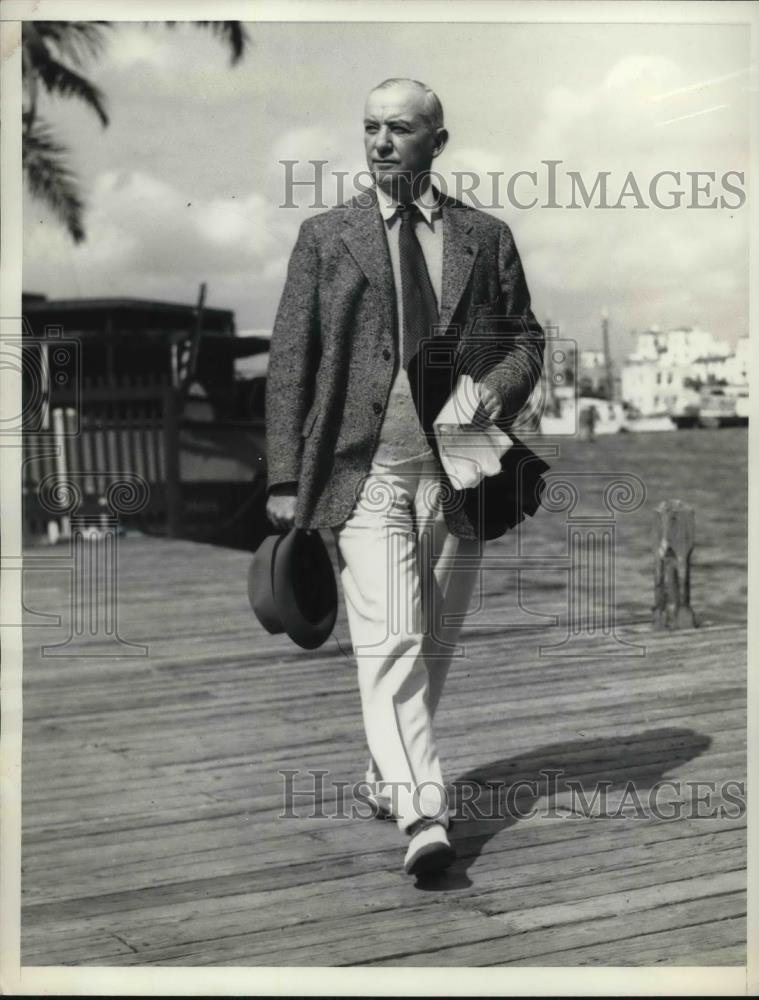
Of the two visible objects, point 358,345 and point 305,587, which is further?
point 305,587

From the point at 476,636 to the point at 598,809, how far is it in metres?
2.51

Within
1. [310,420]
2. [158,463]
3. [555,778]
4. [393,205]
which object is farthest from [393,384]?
[158,463]

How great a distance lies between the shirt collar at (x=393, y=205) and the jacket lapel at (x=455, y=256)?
0.13ft

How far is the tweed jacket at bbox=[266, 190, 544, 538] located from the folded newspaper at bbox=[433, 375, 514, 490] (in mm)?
29

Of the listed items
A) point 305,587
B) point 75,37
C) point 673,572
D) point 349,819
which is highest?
point 75,37

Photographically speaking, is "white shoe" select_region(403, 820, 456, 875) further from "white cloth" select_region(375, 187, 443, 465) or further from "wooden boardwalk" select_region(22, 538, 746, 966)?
"white cloth" select_region(375, 187, 443, 465)

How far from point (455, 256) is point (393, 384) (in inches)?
14.5

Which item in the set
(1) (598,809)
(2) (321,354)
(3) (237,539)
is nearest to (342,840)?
(1) (598,809)

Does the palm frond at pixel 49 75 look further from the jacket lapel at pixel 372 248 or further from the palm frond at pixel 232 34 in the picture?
the jacket lapel at pixel 372 248

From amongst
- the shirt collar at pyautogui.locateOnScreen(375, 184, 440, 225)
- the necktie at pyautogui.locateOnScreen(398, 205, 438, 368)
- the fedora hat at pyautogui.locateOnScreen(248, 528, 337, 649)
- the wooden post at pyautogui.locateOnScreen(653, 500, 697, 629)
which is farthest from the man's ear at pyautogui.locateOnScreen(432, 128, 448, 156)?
the wooden post at pyautogui.locateOnScreen(653, 500, 697, 629)

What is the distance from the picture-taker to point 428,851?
15.1ft

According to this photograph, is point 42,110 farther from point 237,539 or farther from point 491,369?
point 237,539

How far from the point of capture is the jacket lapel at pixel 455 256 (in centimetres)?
469

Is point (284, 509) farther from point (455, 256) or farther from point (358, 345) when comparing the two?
point (455, 256)
